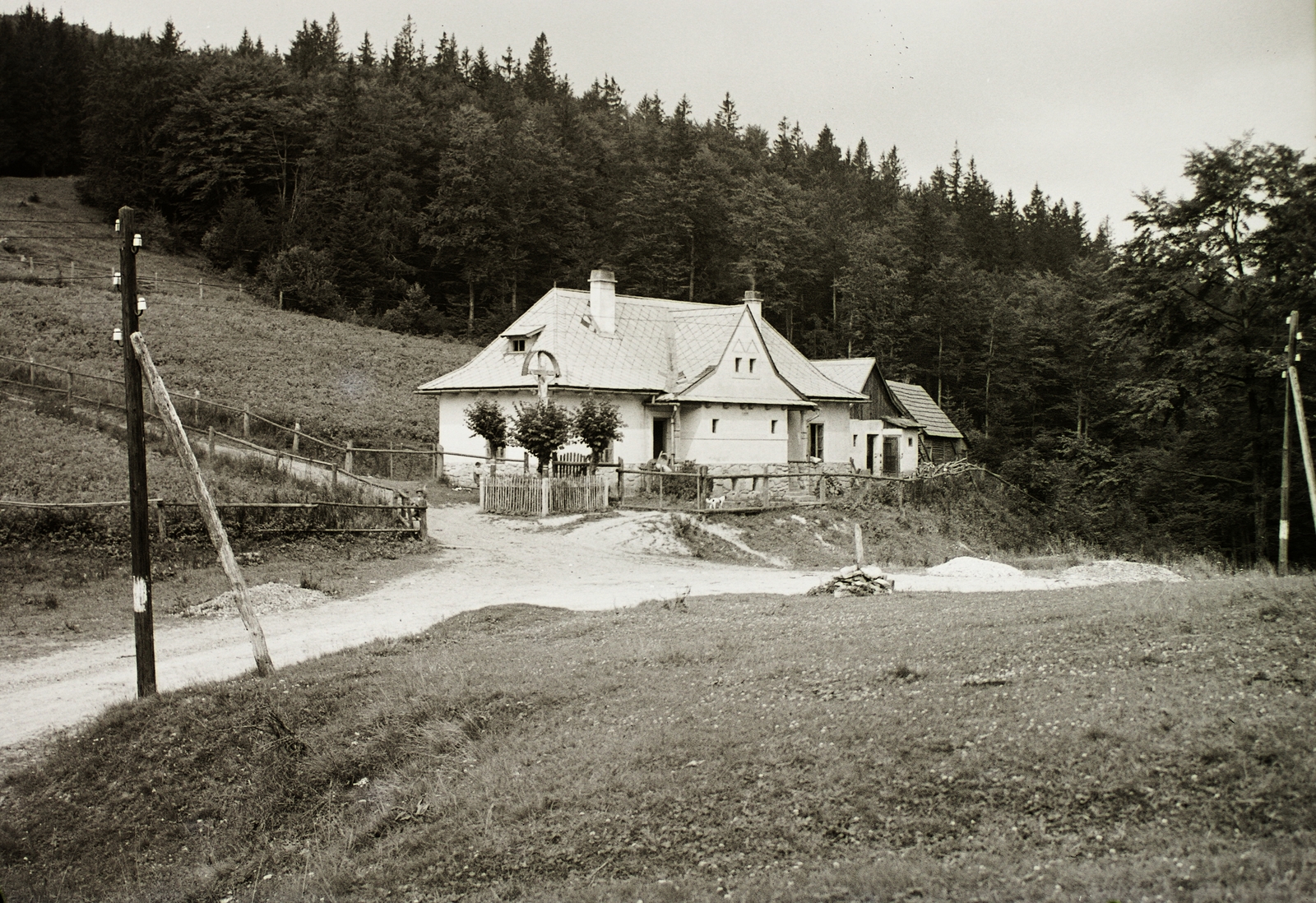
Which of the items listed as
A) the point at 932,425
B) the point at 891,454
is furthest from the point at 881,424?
the point at 932,425

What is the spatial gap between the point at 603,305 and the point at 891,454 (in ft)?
55.6

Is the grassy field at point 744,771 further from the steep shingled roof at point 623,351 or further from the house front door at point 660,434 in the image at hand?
the house front door at point 660,434

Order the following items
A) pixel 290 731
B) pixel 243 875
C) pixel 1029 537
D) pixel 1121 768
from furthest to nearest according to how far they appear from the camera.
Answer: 1. pixel 1029 537
2. pixel 290 731
3. pixel 243 875
4. pixel 1121 768

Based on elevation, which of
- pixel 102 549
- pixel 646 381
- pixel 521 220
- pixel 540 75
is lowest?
pixel 102 549

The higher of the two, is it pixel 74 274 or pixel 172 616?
pixel 74 274

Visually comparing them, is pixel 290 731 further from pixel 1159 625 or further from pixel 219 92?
pixel 219 92

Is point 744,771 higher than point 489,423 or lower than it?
lower

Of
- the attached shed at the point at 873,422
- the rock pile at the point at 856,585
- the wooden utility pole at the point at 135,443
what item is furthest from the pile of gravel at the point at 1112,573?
the attached shed at the point at 873,422

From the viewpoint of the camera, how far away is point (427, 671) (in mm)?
11375

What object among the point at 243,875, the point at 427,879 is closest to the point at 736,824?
the point at 427,879

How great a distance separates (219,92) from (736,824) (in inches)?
3146

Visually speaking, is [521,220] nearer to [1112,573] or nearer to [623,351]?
[623,351]

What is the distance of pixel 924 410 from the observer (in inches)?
2023

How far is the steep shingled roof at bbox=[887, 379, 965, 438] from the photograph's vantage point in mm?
49875
